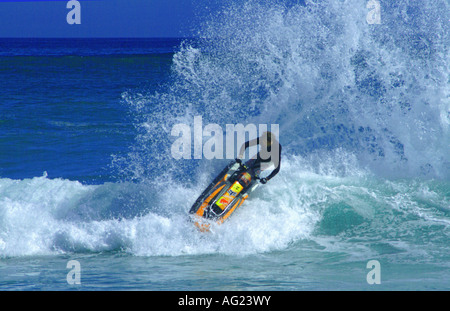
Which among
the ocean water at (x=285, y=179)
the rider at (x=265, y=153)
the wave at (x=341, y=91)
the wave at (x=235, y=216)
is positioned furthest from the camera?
the wave at (x=341, y=91)

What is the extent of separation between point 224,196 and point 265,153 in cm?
92

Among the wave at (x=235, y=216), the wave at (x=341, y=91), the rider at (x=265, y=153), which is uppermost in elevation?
the wave at (x=341, y=91)

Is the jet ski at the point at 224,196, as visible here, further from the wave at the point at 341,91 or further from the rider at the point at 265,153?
the wave at the point at 341,91

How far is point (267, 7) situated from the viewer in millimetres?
9836

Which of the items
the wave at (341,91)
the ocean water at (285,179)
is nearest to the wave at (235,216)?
the ocean water at (285,179)

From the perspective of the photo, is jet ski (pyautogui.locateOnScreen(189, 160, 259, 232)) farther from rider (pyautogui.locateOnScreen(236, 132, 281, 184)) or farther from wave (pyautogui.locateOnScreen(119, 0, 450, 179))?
wave (pyautogui.locateOnScreen(119, 0, 450, 179))

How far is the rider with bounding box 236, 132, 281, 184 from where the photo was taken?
22.8 feet

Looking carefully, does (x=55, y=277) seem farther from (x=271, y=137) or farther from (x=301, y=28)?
(x=301, y=28)

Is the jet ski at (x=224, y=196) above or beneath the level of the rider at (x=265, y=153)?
beneath

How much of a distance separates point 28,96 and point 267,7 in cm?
1441

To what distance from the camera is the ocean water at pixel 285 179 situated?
19.0 feet

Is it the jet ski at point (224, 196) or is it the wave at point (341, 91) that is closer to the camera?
the jet ski at point (224, 196)

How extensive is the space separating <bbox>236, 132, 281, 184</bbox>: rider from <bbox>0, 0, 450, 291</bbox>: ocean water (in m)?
0.69

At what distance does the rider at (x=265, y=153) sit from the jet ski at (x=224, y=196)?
0.45 feet
